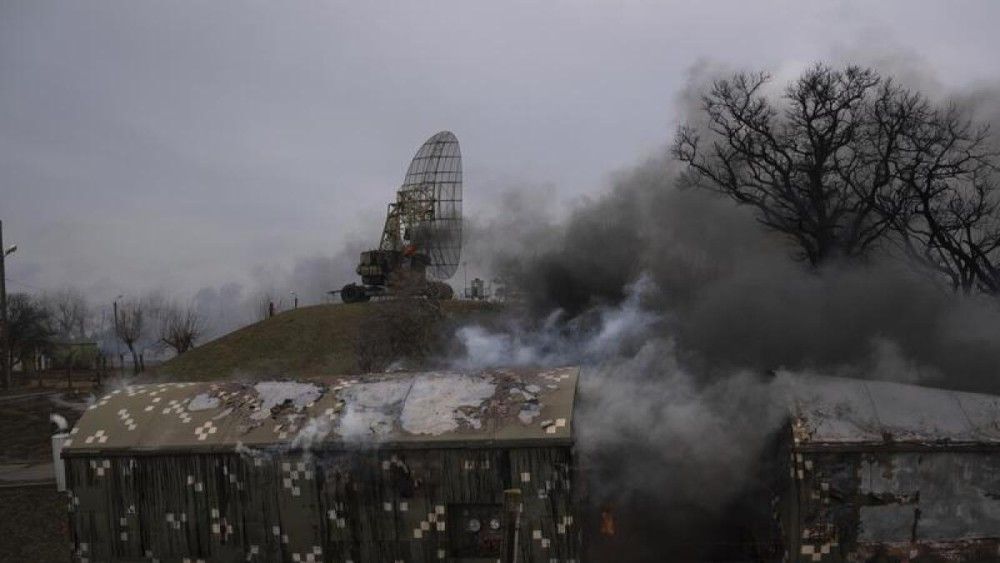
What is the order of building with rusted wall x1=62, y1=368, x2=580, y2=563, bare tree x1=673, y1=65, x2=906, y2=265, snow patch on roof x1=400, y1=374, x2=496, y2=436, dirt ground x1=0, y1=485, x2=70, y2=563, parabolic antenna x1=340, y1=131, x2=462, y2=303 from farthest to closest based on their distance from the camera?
parabolic antenna x1=340, y1=131, x2=462, y2=303, bare tree x1=673, y1=65, x2=906, y2=265, dirt ground x1=0, y1=485, x2=70, y2=563, snow patch on roof x1=400, y1=374, x2=496, y2=436, building with rusted wall x1=62, y1=368, x2=580, y2=563

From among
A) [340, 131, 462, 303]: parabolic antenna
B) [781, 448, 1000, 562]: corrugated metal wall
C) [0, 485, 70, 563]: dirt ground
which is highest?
[340, 131, 462, 303]: parabolic antenna

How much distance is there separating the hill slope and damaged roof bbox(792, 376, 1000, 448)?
2953 centimetres

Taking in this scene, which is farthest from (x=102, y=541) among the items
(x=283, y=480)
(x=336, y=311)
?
(x=336, y=311)

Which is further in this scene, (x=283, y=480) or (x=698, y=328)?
(x=698, y=328)

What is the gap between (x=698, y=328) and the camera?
39.9 ft

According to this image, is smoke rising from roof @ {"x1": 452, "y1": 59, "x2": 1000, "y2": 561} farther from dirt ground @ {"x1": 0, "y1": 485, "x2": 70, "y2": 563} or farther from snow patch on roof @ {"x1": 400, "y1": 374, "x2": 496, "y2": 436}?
dirt ground @ {"x1": 0, "y1": 485, "x2": 70, "y2": 563}

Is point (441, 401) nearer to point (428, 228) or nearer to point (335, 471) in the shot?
point (335, 471)

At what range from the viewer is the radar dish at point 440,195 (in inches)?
1592

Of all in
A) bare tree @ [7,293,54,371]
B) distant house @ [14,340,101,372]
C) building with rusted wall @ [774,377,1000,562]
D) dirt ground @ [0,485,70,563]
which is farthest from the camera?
distant house @ [14,340,101,372]

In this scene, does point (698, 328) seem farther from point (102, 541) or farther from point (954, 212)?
point (954, 212)

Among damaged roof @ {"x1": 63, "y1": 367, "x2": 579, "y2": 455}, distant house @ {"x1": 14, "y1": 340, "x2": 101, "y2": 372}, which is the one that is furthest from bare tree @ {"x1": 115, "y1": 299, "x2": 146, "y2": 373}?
damaged roof @ {"x1": 63, "y1": 367, "x2": 579, "y2": 455}

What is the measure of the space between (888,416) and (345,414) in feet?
21.7

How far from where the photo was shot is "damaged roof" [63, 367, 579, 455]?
934 cm

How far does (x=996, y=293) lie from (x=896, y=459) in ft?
51.9
